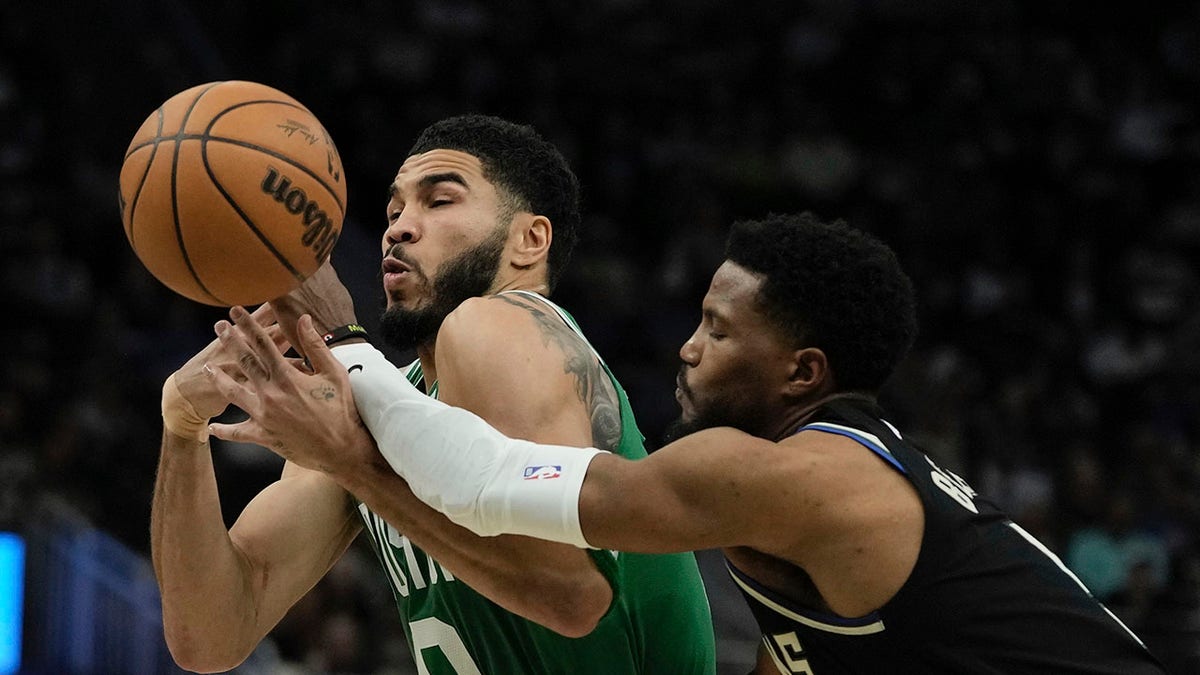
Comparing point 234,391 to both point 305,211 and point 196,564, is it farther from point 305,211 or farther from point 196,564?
point 196,564

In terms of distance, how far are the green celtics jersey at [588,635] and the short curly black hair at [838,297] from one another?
0.47 m

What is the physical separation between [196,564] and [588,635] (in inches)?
42.3

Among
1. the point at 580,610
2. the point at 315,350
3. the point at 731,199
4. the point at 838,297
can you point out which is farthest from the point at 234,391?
the point at 731,199

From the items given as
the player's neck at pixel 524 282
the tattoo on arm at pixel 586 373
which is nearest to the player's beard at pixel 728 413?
the tattoo on arm at pixel 586 373

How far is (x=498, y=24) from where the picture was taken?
13219mm

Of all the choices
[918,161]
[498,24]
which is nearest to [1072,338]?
[918,161]

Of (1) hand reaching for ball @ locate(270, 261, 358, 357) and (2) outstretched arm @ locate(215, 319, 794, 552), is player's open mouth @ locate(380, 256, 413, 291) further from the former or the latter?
(2) outstretched arm @ locate(215, 319, 794, 552)

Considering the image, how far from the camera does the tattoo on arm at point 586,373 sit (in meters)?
3.32

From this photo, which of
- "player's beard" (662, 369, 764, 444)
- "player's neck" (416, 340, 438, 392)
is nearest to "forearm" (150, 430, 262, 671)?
"player's neck" (416, 340, 438, 392)

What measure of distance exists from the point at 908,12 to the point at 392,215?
35.4 ft

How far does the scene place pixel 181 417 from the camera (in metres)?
3.89

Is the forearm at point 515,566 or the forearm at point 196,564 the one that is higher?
the forearm at point 515,566

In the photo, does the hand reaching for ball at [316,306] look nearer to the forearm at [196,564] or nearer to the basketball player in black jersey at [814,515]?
the basketball player in black jersey at [814,515]

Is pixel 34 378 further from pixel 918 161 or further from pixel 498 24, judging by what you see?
pixel 918 161
